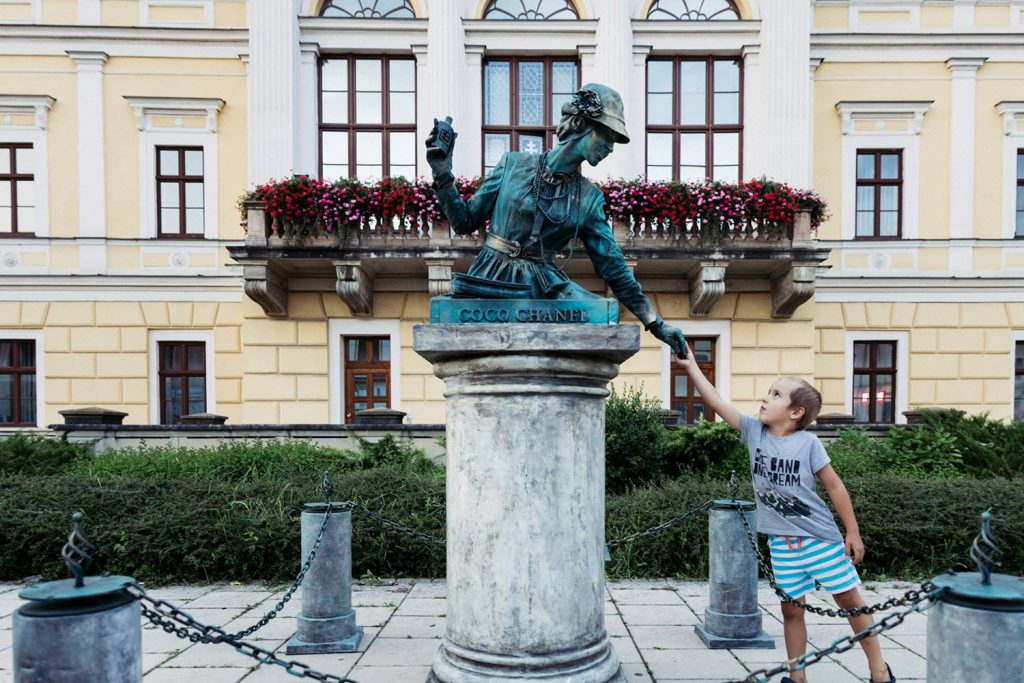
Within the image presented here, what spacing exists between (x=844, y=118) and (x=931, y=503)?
33.0 ft

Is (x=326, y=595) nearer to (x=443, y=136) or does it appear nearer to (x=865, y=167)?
(x=443, y=136)

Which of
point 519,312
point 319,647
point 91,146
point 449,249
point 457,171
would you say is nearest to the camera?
point 519,312

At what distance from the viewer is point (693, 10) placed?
44.7 ft

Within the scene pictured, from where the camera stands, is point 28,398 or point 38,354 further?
point 28,398

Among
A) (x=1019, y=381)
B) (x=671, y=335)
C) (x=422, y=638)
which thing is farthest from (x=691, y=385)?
(x=671, y=335)

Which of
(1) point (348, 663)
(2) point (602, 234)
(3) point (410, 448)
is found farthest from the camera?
(3) point (410, 448)

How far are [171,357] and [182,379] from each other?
0.53 meters

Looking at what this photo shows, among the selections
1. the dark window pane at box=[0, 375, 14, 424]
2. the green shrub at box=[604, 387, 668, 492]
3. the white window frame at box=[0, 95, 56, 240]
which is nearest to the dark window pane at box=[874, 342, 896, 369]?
the green shrub at box=[604, 387, 668, 492]

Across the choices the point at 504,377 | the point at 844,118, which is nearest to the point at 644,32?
the point at 844,118

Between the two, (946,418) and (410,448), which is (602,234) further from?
(946,418)

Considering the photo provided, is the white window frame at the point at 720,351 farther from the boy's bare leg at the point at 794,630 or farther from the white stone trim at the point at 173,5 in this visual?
the white stone trim at the point at 173,5

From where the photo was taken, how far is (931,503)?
6344 millimetres

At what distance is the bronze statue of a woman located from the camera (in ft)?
10.2

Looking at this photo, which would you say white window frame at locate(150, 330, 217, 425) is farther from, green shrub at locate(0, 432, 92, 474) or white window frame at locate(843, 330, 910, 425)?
white window frame at locate(843, 330, 910, 425)
